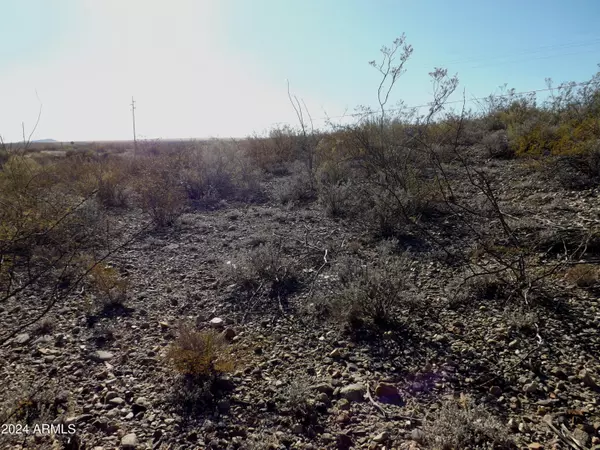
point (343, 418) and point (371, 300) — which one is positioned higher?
point (371, 300)

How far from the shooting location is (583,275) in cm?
352

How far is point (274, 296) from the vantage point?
405 cm

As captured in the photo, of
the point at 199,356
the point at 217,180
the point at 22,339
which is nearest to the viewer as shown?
the point at 199,356

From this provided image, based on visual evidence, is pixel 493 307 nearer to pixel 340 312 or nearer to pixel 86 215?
pixel 340 312

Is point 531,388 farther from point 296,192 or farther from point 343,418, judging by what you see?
point 296,192

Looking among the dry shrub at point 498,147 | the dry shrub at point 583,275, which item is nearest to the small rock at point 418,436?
the dry shrub at point 583,275

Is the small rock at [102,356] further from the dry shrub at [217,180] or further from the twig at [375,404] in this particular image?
the dry shrub at [217,180]

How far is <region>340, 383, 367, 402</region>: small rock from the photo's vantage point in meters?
2.47

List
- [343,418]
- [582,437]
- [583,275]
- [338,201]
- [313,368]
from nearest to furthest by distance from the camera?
[582,437]
[343,418]
[313,368]
[583,275]
[338,201]

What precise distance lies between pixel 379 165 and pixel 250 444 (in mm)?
6820

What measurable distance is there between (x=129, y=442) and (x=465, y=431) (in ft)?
5.86

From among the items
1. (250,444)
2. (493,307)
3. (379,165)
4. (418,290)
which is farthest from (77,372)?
(379,165)

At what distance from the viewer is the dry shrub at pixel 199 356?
8.68ft

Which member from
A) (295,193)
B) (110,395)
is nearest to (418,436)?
(110,395)
